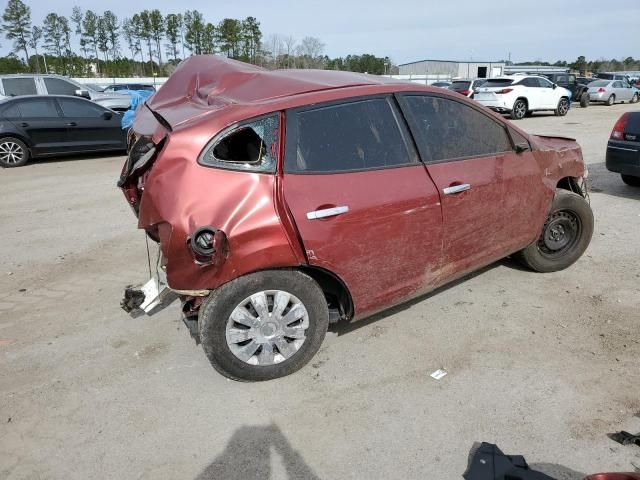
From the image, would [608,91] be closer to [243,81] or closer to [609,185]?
[609,185]

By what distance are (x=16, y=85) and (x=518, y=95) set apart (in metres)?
16.7

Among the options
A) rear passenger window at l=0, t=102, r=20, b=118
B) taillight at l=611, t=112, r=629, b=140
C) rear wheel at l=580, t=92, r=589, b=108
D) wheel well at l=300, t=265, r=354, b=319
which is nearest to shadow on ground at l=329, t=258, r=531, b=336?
wheel well at l=300, t=265, r=354, b=319

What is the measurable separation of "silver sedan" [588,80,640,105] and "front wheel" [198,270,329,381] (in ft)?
90.7

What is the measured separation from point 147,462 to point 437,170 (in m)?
2.51

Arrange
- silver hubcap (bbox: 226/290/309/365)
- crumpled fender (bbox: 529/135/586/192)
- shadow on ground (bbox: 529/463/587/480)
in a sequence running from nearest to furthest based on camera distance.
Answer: shadow on ground (bbox: 529/463/587/480) → silver hubcap (bbox: 226/290/309/365) → crumpled fender (bbox: 529/135/586/192)

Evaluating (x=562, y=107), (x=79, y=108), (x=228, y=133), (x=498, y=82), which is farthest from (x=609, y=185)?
(x=562, y=107)

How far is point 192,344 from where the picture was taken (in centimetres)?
348

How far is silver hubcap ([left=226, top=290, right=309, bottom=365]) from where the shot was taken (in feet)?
9.34

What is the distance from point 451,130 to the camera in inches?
137

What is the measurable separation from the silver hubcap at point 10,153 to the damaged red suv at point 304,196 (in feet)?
28.0

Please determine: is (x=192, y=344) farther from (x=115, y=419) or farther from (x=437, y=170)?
(x=437, y=170)

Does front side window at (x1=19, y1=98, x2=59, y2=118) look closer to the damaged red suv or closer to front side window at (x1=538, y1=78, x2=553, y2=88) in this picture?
the damaged red suv

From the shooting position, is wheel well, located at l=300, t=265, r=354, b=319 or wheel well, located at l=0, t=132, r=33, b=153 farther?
wheel well, located at l=0, t=132, r=33, b=153

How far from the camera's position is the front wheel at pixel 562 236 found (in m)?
4.22
